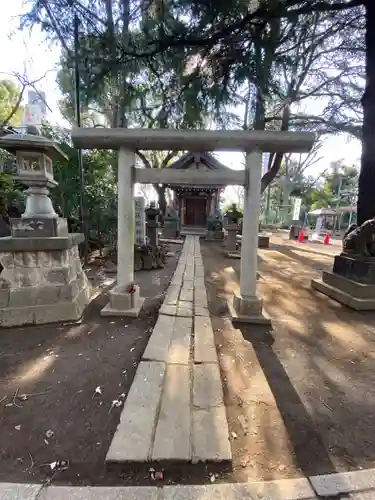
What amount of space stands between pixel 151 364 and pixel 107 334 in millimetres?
887

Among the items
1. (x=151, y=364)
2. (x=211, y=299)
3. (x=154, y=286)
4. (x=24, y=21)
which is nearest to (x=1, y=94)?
(x=24, y=21)

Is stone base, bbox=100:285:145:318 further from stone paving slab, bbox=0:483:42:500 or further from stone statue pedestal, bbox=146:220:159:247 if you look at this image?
stone statue pedestal, bbox=146:220:159:247

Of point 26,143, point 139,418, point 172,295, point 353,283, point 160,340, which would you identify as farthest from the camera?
point 353,283

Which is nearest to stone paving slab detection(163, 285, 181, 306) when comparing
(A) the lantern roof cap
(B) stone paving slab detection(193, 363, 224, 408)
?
(B) stone paving slab detection(193, 363, 224, 408)

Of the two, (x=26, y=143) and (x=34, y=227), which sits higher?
(x=26, y=143)

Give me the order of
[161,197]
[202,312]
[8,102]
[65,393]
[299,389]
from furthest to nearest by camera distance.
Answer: [161,197], [8,102], [202,312], [299,389], [65,393]

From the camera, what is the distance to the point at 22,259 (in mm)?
3100

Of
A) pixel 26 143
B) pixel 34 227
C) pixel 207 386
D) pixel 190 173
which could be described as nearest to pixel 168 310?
pixel 207 386

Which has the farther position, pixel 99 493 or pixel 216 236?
pixel 216 236

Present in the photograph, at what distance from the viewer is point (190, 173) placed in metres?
3.36

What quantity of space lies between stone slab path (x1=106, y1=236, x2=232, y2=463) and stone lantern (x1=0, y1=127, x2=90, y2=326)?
4.31ft

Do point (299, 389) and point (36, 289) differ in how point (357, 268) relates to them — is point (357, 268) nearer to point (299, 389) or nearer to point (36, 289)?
point (299, 389)

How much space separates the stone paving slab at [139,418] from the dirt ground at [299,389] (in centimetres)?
51

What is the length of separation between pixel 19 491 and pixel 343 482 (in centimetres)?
159
